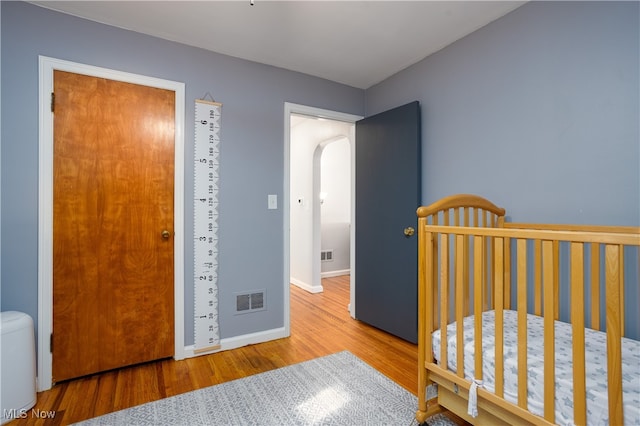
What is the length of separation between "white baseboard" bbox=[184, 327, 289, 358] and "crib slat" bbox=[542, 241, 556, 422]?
1962 millimetres

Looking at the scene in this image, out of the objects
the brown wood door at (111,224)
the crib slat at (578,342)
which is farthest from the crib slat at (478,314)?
the brown wood door at (111,224)

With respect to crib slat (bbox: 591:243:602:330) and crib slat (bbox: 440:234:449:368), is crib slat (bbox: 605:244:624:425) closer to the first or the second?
crib slat (bbox: 591:243:602:330)

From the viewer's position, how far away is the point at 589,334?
1395 mm

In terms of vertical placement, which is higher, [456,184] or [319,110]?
[319,110]

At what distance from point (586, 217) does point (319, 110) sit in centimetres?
209

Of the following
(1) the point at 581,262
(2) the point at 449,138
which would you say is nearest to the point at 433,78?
(2) the point at 449,138

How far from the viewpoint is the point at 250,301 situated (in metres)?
2.55

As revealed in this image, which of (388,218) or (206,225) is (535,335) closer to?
(388,218)

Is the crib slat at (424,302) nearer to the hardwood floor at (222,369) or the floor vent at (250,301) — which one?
the hardwood floor at (222,369)

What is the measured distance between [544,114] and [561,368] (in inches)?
53.4

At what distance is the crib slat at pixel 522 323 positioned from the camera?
3.70 feet

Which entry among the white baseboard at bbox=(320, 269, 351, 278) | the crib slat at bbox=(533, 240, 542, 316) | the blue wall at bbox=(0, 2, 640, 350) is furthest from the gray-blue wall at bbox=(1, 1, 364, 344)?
the white baseboard at bbox=(320, 269, 351, 278)

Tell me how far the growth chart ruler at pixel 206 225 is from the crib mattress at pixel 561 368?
5.35 feet

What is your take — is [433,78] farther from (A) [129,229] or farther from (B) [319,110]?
Result: (A) [129,229]
